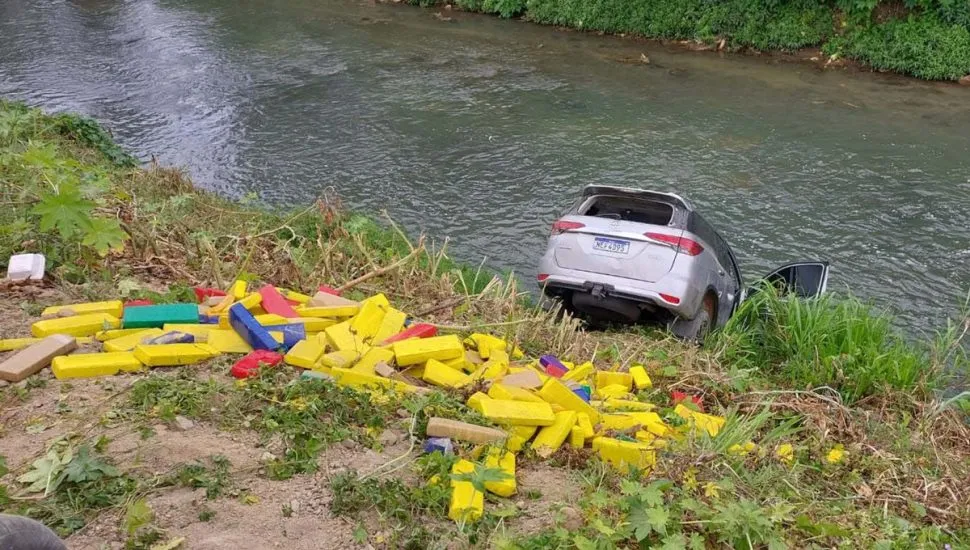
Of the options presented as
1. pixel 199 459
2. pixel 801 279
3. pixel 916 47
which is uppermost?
pixel 916 47

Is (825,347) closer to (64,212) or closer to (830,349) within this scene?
(830,349)

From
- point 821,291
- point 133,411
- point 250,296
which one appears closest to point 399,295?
point 250,296

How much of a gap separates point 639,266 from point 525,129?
27.0 feet

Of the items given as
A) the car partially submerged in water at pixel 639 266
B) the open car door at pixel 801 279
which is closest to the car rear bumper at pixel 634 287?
the car partially submerged in water at pixel 639 266

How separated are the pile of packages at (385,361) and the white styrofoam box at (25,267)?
0.77 metres

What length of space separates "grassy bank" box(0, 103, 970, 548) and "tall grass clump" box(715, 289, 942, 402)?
0.07ft

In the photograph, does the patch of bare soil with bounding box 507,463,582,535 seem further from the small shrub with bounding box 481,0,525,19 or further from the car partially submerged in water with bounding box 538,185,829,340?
the small shrub with bounding box 481,0,525,19

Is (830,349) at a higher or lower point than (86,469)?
lower

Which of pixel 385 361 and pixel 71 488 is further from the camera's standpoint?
pixel 385 361

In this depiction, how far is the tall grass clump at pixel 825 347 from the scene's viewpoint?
6.47m

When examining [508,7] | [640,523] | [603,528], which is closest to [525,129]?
[508,7]

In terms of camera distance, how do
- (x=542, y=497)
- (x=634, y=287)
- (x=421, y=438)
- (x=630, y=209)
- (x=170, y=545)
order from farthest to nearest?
(x=630, y=209) → (x=634, y=287) → (x=421, y=438) → (x=542, y=497) → (x=170, y=545)

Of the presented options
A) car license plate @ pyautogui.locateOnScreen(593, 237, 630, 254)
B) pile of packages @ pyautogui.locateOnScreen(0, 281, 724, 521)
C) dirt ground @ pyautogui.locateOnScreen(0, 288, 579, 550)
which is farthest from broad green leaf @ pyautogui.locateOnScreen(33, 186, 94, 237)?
car license plate @ pyautogui.locateOnScreen(593, 237, 630, 254)

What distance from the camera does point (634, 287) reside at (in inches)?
292
